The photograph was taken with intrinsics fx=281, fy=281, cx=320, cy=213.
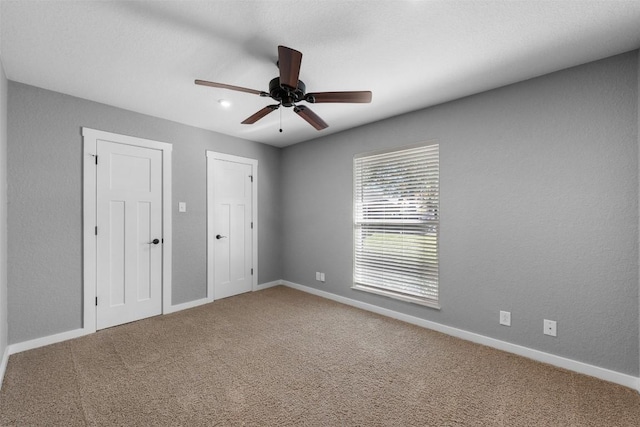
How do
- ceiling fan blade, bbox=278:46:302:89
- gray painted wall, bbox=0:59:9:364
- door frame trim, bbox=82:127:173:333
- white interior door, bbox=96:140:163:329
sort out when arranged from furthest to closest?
white interior door, bbox=96:140:163:329 → door frame trim, bbox=82:127:173:333 → gray painted wall, bbox=0:59:9:364 → ceiling fan blade, bbox=278:46:302:89

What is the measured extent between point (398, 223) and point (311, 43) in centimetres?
216

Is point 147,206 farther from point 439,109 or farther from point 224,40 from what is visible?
point 439,109

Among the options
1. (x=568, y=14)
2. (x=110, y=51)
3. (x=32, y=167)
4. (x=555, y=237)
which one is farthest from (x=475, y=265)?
(x=32, y=167)

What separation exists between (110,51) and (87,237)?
1.89m

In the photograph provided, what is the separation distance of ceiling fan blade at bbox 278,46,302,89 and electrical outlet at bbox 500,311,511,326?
268 centimetres

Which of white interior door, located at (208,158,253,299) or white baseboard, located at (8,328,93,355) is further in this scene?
white interior door, located at (208,158,253,299)

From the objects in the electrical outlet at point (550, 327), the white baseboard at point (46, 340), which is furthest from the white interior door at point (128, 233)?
the electrical outlet at point (550, 327)

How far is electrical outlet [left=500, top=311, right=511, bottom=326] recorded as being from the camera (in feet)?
8.43

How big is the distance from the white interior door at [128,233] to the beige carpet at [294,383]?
326 millimetres

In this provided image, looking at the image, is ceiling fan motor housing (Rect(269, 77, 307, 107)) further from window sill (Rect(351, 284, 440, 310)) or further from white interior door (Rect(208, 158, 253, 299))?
window sill (Rect(351, 284, 440, 310))

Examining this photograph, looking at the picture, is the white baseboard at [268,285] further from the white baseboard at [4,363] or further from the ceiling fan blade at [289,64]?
the ceiling fan blade at [289,64]

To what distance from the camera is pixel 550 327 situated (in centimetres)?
236

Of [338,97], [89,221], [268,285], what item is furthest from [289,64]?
[268,285]

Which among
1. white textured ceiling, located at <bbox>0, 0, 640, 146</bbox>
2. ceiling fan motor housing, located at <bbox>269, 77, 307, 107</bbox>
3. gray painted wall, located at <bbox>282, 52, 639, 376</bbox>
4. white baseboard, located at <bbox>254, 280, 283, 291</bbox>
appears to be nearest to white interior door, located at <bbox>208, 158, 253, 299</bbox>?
white baseboard, located at <bbox>254, 280, 283, 291</bbox>
